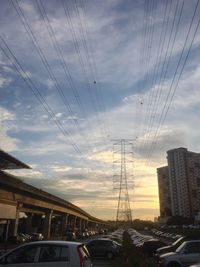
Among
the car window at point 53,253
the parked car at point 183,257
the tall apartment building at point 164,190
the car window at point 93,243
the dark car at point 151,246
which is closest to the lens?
the car window at point 53,253

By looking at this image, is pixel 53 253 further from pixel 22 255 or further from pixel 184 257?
pixel 184 257

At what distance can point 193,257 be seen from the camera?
1609 centimetres

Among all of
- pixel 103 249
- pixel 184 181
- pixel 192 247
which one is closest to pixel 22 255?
pixel 192 247

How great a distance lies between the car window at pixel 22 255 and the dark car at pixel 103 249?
61.9 feet

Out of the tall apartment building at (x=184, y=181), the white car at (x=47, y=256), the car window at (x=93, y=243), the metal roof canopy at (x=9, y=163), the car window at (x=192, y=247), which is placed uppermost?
the tall apartment building at (x=184, y=181)

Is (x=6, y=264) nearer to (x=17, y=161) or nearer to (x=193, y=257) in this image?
(x=193, y=257)

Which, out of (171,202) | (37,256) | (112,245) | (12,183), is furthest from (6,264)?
(171,202)

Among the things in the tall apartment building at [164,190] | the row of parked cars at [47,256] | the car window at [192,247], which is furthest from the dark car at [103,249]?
the tall apartment building at [164,190]

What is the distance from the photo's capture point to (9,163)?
6109cm

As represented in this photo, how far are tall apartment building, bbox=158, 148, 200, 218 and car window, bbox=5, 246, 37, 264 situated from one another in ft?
457

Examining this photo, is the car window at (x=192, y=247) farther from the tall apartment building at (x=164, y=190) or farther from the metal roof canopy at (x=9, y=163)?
the tall apartment building at (x=164, y=190)

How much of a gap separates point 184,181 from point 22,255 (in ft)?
460

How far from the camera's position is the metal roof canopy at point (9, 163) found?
56.1 metres

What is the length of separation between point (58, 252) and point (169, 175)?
147 metres
